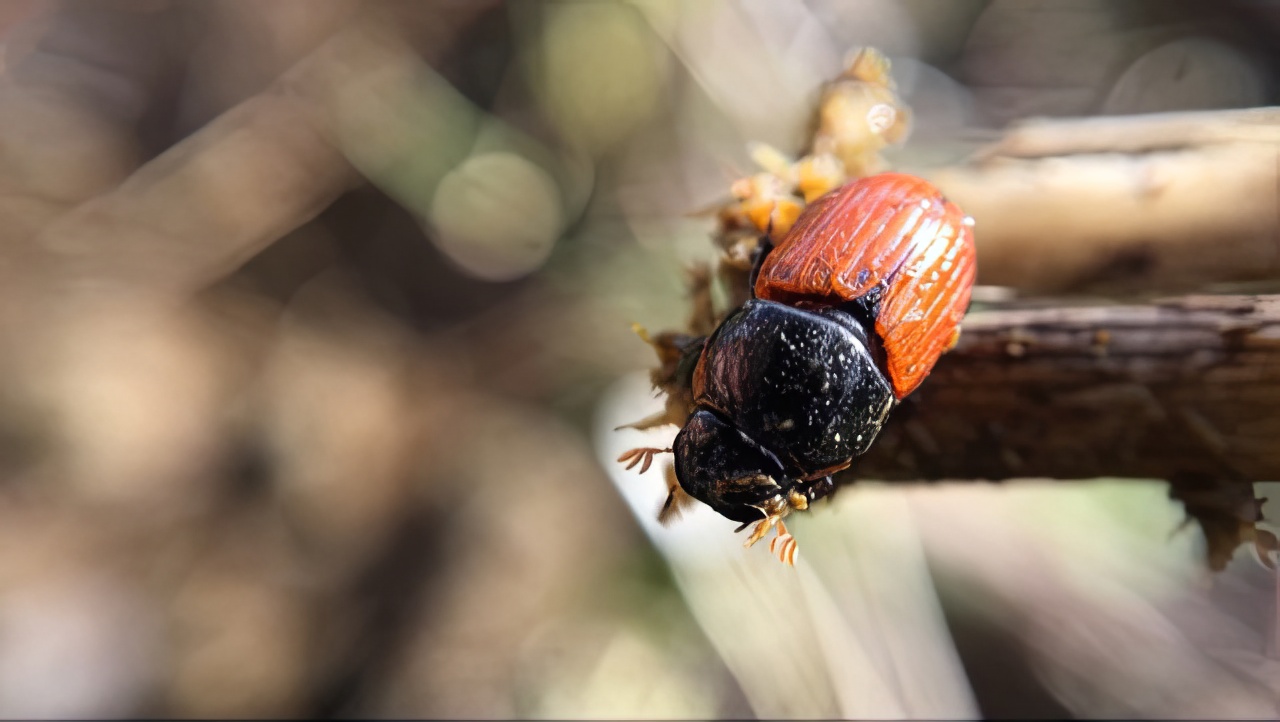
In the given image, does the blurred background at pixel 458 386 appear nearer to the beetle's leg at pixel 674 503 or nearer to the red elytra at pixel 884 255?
the beetle's leg at pixel 674 503

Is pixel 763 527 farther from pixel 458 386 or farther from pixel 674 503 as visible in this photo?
pixel 458 386

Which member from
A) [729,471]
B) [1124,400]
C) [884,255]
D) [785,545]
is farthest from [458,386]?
Result: [1124,400]

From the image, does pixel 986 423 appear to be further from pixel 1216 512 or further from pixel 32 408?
pixel 32 408

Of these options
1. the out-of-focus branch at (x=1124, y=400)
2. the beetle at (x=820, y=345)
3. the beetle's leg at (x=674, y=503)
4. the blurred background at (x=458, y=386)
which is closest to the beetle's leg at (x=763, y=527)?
the beetle at (x=820, y=345)

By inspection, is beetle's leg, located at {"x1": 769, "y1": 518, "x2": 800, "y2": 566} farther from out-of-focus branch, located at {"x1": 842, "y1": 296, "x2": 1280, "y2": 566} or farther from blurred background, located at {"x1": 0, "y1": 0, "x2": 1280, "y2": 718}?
blurred background, located at {"x1": 0, "y1": 0, "x2": 1280, "y2": 718}

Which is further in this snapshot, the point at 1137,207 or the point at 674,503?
the point at 674,503

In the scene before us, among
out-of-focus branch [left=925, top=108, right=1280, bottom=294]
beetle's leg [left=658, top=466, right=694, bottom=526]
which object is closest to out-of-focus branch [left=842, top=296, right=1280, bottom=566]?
out-of-focus branch [left=925, top=108, right=1280, bottom=294]

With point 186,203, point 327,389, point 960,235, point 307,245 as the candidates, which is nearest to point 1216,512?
point 960,235
